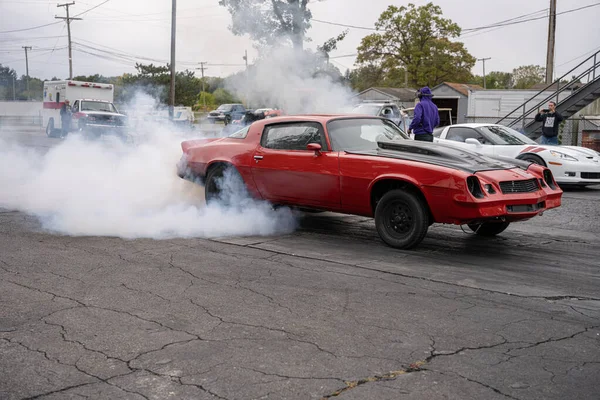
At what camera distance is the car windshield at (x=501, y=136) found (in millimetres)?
12531

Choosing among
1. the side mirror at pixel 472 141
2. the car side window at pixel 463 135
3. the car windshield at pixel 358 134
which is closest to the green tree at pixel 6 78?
the car side window at pixel 463 135

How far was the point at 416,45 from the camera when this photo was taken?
2297 inches

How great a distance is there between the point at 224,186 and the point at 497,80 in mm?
114931

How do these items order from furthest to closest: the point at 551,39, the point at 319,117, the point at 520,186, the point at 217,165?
1. the point at 551,39
2. the point at 217,165
3. the point at 319,117
4. the point at 520,186

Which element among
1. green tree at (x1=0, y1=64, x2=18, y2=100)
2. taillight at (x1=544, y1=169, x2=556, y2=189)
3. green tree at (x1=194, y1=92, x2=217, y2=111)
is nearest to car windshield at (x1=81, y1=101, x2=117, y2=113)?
green tree at (x1=0, y1=64, x2=18, y2=100)

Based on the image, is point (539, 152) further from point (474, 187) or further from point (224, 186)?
point (224, 186)

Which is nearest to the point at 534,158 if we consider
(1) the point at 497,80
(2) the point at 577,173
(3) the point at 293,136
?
(2) the point at 577,173

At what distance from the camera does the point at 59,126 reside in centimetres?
2977

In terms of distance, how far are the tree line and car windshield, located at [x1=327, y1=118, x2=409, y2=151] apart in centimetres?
1018

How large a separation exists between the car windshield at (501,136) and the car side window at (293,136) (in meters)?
6.02

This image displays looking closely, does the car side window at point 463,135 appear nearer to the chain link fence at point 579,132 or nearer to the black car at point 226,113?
the chain link fence at point 579,132

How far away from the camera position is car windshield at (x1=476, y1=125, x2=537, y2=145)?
12.5 metres

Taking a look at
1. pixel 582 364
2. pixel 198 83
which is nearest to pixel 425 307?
pixel 582 364

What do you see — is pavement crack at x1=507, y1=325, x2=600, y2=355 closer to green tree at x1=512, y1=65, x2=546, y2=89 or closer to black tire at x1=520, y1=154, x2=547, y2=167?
black tire at x1=520, y1=154, x2=547, y2=167
